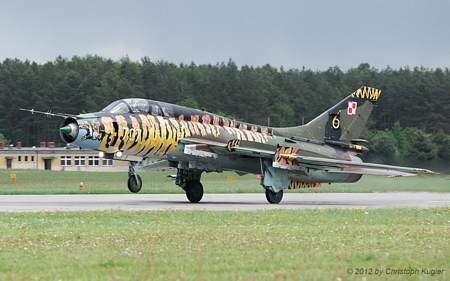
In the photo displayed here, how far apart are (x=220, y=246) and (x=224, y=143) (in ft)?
41.0

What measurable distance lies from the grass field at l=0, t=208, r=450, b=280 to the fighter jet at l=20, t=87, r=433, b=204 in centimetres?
449

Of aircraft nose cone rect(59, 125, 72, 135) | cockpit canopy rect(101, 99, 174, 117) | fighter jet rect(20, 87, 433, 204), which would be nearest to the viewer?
aircraft nose cone rect(59, 125, 72, 135)

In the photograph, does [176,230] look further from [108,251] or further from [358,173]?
[358,173]

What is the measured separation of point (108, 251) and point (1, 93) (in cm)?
8920

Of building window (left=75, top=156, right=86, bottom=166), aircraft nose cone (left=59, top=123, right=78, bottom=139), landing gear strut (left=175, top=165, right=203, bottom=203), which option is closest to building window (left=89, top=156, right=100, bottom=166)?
building window (left=75, top=156, right=86, bottom=166)

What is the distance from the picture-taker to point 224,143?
79.2 feet

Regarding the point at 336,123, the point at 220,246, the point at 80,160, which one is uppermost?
the point at 336,123

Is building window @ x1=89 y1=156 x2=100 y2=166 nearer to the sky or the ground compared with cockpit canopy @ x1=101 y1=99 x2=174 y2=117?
nearer to the ground

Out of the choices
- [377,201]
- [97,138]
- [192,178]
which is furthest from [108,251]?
[377,201]

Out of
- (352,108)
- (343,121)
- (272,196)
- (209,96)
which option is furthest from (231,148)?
(209,96)

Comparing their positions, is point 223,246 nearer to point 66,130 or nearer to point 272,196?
point 66,130

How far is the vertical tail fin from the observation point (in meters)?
27.3

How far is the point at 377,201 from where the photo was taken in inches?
1026

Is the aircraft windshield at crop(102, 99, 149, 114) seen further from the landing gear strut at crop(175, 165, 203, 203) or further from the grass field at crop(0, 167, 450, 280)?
the grass field at crop(0, 167, 450, 280)
